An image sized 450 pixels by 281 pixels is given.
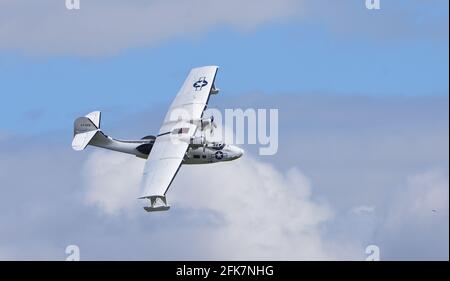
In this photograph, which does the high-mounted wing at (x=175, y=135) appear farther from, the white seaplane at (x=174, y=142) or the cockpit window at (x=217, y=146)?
the cockpit window at (x=217, y=146)

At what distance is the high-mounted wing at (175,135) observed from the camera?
158 m

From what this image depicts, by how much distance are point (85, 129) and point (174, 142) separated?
13282mm

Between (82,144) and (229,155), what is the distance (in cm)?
1810

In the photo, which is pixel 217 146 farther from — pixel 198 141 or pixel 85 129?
pixel 85 129

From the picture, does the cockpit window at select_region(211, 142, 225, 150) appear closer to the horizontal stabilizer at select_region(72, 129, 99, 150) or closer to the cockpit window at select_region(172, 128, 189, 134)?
the cockpit window at select_region(172, 128, 189, 134)

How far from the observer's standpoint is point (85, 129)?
175 metres

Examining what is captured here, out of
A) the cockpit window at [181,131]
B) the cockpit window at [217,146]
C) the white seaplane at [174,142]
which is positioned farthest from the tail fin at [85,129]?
the cockpit window at [217,146]

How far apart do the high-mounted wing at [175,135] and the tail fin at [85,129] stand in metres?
8.49

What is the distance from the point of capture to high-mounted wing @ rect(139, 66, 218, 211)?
518 feet
